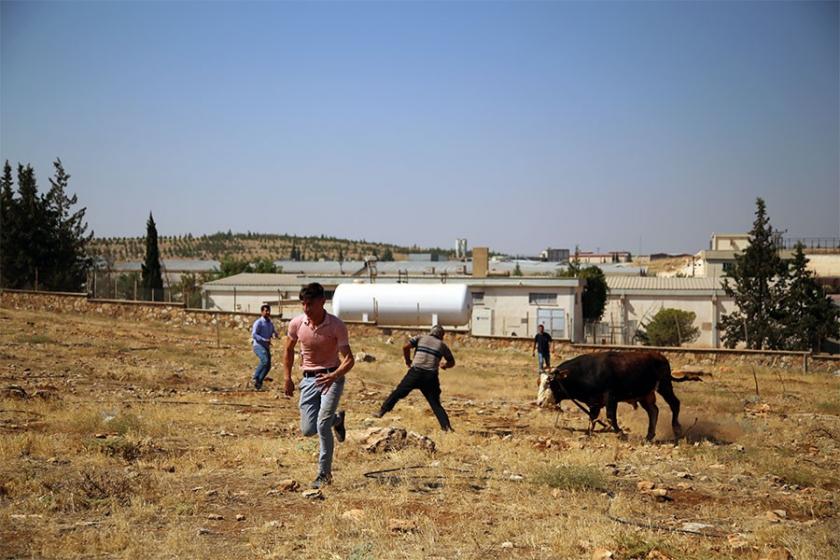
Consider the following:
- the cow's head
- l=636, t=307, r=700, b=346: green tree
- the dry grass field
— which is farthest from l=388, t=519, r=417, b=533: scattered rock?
l=636, t=307, r=700, b=346: green tree

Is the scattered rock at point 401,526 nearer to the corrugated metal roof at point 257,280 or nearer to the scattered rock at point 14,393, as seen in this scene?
the scattered rock at point 14,393

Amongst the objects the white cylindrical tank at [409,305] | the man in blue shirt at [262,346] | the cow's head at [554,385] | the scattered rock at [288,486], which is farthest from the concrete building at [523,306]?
the scattered rock at [288,486]

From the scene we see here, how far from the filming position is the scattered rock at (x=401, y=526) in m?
7.21

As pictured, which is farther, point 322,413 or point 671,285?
point 671,285

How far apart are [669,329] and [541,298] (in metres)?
9.56

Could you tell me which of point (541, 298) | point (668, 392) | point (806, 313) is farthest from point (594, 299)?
point (668, 392)

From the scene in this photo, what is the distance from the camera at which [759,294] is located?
4578cm

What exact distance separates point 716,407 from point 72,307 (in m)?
29.7

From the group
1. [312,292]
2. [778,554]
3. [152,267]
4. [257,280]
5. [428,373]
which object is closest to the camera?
[778,554]

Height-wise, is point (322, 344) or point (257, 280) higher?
point (257, 280)

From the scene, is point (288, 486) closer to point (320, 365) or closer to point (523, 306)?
point (320, 365)

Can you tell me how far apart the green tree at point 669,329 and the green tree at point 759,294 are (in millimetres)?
3336

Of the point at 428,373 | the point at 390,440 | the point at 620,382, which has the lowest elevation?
the point at 390,440

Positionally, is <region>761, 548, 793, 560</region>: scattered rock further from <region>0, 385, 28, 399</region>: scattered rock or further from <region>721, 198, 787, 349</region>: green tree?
<region>721, 198, 787, 349</region>: green tree
